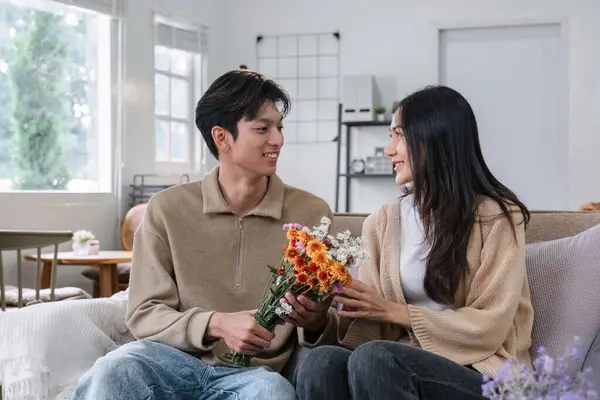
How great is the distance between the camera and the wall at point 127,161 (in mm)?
5925

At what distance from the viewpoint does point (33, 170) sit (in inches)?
238

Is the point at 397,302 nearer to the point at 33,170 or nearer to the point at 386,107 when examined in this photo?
the point at 33,170

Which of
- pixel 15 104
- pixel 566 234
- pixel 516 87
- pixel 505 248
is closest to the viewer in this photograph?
pixel 505 248

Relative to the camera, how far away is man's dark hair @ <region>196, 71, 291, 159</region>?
2348 millimetres

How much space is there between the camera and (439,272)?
213 centimetres

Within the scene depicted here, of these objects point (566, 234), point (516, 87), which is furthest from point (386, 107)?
point (566, 234)

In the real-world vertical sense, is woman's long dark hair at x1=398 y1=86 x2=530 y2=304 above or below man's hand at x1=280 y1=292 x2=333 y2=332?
above

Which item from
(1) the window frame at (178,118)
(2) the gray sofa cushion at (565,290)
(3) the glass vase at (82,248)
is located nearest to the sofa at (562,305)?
(2) the gray sofa cushion at (565,290)

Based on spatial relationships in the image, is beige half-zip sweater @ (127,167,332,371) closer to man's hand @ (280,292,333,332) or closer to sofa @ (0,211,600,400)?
man's hand @ (280,292,333,332)

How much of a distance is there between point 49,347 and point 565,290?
1.34 m

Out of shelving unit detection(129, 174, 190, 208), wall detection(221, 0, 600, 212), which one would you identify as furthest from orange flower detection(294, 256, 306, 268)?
wall detection(221, 0, 600, 212)

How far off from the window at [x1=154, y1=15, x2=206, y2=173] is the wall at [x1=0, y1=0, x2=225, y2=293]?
0.15 m

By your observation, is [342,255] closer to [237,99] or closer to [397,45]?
[237,99]

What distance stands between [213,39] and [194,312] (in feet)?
20.1
